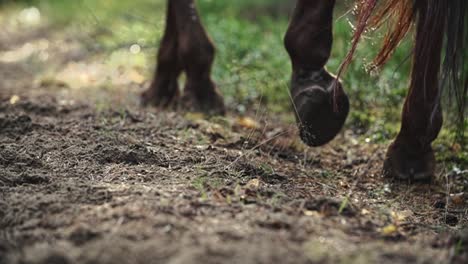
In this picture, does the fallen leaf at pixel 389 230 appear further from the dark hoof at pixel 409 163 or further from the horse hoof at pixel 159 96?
the horse hoof at pixel 159 96

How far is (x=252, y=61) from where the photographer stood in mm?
4672

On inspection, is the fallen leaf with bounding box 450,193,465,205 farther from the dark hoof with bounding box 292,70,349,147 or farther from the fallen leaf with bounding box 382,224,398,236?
the fallen leaf with bounding box 382,224,398,236

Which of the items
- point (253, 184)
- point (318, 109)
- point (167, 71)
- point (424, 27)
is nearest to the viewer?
point (253, 184)

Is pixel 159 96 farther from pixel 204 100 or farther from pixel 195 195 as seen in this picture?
pixel 195 195

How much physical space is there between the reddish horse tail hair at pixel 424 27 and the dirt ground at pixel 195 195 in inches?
19.6

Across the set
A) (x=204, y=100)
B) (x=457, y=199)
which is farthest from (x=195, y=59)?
(x=457, y=199)

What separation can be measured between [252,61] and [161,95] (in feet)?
2.65

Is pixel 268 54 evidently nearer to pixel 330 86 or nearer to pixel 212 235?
pixel 330 86

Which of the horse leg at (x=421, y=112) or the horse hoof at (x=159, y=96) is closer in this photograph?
the horse leg at (x=421, y=112)

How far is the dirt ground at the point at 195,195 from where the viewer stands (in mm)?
1812

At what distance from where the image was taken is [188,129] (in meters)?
3.37

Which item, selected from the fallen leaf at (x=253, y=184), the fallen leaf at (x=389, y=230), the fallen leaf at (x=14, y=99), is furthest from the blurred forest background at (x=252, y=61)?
the fallen leaf at (x=389, y=230)

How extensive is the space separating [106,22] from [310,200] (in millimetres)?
4905

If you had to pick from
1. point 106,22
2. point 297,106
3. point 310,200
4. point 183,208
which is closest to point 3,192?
point 183,208
